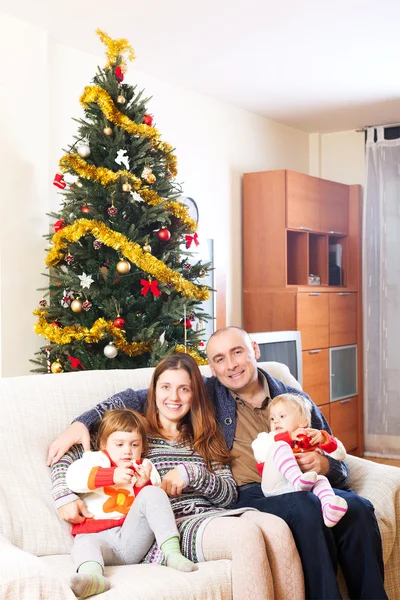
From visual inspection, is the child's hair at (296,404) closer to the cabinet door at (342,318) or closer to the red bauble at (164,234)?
the red bauble at (164,234)

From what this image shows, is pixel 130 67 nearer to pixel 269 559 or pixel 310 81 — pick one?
pixel 310 81

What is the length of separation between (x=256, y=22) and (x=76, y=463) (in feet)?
9.08

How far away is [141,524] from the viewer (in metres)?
2.32

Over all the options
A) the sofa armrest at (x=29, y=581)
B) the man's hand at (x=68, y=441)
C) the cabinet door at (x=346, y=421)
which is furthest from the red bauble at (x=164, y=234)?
the cabinet door at (x=346, y=421)

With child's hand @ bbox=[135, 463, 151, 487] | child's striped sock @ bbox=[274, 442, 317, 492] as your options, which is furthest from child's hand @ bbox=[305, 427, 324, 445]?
child's hand @ bbox=[135, 463, 151, 487]

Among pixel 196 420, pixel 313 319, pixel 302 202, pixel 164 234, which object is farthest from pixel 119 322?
pixel 302 202

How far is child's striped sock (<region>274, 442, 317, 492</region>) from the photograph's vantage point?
2.49 metres

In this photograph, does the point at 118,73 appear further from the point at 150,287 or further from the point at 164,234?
the point at 150,287

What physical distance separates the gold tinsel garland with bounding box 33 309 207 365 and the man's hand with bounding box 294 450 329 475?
60.1 inches

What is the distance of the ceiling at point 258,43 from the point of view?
4.07 meters

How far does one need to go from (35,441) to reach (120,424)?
0.89 ft

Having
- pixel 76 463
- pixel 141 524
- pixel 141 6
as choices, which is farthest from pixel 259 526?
pixel 141 6

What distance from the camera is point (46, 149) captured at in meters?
4.43

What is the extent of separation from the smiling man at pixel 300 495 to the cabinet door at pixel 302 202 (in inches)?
126
